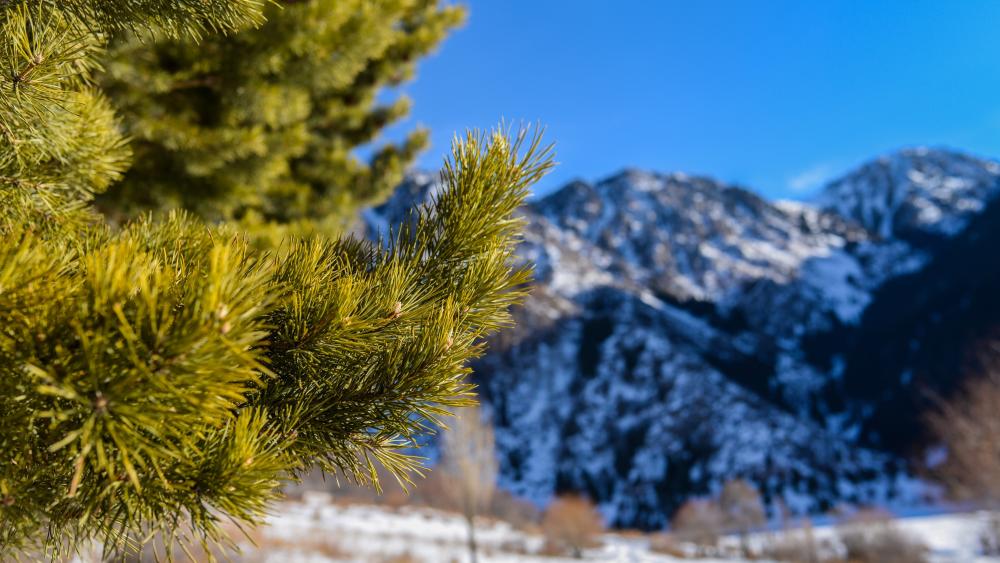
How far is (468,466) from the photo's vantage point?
18094 millimetres

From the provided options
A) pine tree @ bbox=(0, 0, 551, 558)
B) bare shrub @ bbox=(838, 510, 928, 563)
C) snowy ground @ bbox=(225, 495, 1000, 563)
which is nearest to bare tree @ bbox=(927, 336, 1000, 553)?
snowy ground @ bbox=(225, 495, 1000, 563)

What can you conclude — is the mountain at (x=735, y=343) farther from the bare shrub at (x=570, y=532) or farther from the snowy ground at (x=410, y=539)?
the snowy ground at (x=410, y=539)

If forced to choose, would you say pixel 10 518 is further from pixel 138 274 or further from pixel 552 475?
pixel 552 475

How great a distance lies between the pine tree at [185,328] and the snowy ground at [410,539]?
40.8 ft

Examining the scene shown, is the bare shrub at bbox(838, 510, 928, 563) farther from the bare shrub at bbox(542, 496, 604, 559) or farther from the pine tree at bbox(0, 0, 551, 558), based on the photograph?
the pine tree at bbox(0, 0, 551, 558)

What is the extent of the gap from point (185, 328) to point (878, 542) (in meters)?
27.2

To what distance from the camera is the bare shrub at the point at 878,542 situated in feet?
65.8

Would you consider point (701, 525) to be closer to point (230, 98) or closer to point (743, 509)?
point (743, 509)

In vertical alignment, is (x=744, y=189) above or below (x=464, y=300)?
above

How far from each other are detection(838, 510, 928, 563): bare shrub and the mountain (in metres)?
35.8

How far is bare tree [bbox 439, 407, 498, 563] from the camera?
17.9 metres

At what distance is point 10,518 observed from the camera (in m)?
0.90

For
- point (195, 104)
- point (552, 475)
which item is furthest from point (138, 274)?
point (552, 475)

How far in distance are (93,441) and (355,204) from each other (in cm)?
602
